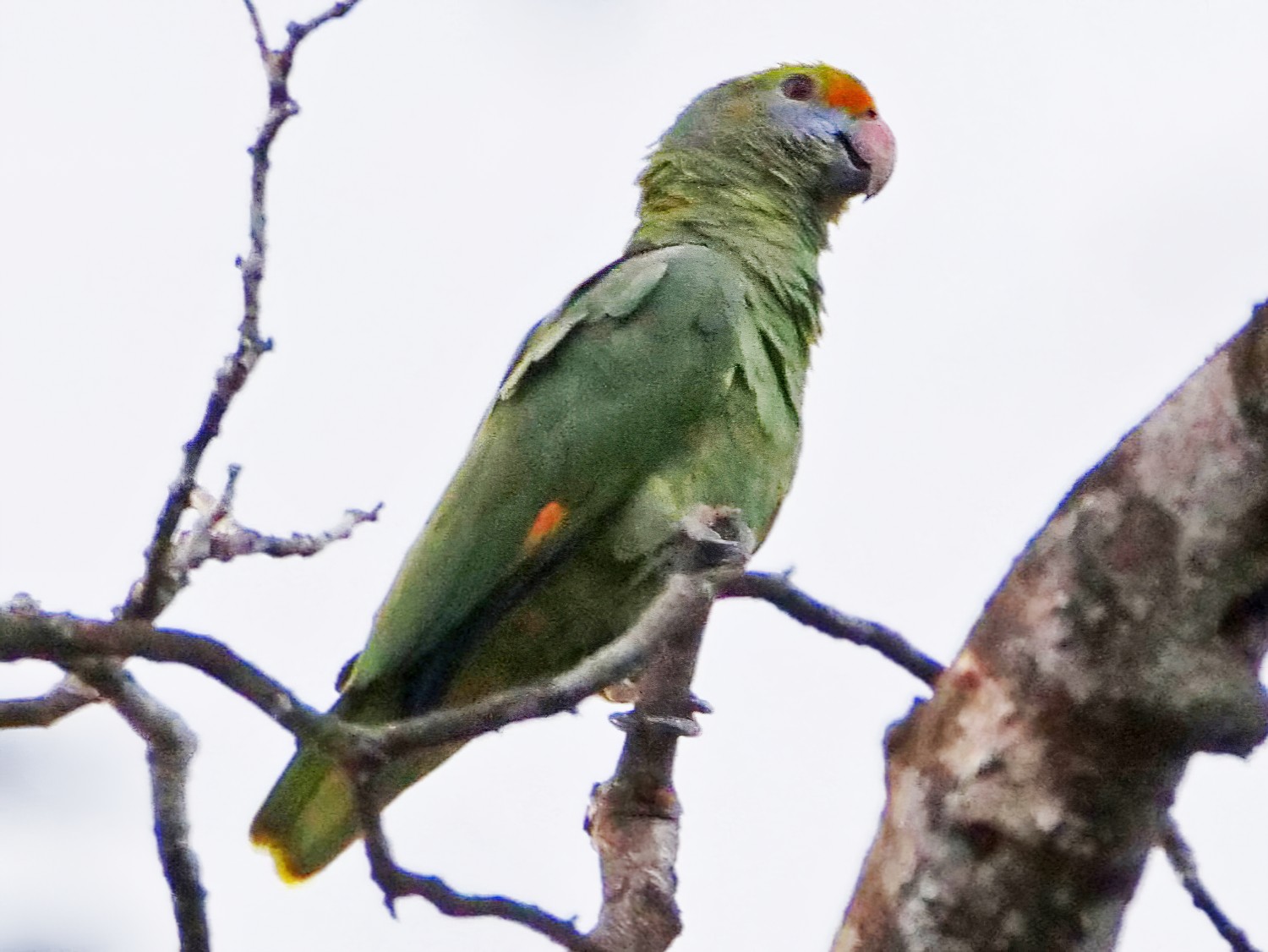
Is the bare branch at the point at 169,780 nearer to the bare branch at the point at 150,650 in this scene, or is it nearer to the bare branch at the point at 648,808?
the bare branch at the point at 150,650

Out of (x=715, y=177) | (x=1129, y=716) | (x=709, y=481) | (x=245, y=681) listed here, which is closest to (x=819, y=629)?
(x=1129, y=716)

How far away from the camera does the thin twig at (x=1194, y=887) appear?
201cm

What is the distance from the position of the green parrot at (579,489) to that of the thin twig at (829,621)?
2.34 ft

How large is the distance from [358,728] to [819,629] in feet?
Result: 3.24

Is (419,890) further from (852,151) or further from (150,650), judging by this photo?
(852,151)

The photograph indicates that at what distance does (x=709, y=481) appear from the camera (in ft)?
9.89

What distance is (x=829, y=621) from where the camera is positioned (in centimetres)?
216

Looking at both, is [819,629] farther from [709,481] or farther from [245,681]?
[245,681]

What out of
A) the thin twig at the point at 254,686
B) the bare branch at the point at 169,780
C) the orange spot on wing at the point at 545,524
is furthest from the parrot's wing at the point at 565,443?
the thin twig at the point at 254,686

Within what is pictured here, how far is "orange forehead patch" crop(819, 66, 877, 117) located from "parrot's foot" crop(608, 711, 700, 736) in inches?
90.7

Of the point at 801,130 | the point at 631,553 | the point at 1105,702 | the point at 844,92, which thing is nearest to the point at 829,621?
the point at 1105,702

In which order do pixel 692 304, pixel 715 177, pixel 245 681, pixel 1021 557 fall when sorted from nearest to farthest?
pixel 245 681 < pixel 1021 557 < pixel 692 304 < pixel 715 177

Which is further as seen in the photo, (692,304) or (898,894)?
(692,304)

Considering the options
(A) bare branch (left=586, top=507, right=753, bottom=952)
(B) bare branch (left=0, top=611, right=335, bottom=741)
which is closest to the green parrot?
(A) bare branch (left=586, top=507, right=753, bottom=952)
